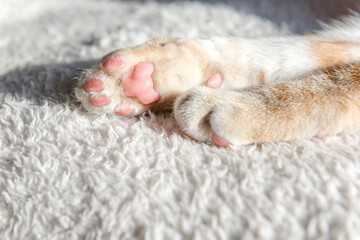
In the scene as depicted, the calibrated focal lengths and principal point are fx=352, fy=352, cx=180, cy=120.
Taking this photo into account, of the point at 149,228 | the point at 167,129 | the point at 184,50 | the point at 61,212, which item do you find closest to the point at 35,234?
the point at 61,212

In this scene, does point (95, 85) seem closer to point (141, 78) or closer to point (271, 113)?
point (141, 78)

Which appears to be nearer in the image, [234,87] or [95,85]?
[95,85]

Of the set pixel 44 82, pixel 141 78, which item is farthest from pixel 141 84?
pixel 44 82

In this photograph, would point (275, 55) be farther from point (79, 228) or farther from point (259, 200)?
point (79, 228)

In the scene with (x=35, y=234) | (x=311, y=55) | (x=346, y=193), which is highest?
(x=311, y=55)

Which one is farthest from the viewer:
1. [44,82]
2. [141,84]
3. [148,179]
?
[44,82]

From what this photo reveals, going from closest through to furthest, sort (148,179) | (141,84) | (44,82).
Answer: (148,179)
(141,84)
(44,82)

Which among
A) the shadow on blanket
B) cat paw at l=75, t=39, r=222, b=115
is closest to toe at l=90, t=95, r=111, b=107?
cat paw at l=75, t=39, r=222, b=115
